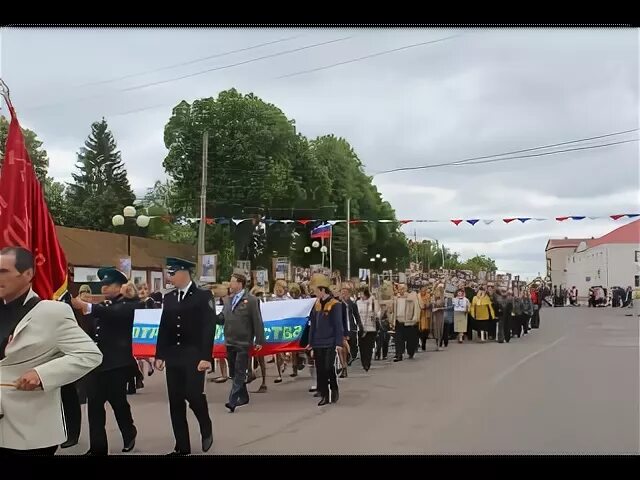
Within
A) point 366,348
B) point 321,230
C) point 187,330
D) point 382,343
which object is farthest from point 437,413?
point 321,230

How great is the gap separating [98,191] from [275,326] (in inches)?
1117

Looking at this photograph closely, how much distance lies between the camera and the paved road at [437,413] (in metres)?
7.70

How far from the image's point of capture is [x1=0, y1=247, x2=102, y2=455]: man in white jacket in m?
4.34

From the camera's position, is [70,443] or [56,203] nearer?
[70,443]

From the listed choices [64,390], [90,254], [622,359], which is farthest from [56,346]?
[622,359]

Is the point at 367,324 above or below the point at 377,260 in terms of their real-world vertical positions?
below

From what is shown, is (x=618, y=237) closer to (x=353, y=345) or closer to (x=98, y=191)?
(x=98, y=191)

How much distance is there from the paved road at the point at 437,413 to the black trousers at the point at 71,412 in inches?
6.4

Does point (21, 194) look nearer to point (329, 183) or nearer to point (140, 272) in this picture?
point (140, 272)

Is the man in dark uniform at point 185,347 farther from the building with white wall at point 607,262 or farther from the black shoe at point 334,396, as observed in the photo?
the building with white wall at point 607,262

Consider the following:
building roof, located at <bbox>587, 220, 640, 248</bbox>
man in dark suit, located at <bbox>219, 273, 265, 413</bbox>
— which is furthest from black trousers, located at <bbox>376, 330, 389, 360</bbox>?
building roof, located at <bbox>587, 220, 640, 248</bbox>

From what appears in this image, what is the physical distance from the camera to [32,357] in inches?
173

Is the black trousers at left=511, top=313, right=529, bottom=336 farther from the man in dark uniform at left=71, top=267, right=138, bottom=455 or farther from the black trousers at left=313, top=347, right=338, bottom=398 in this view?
the man in dark uniform at left=71, top=267, right=138, bottom=455
